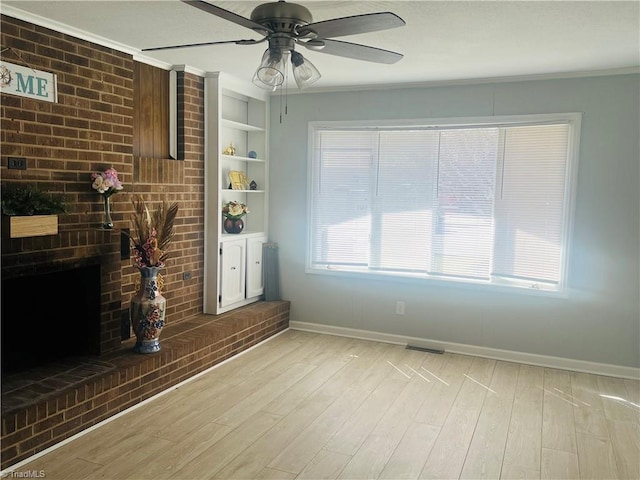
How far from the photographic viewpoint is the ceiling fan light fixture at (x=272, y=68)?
2.39 meters

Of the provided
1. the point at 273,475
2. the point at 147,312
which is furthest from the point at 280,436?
the point at 147,312

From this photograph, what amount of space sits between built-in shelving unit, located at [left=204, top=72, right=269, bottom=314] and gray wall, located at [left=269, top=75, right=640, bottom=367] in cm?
17

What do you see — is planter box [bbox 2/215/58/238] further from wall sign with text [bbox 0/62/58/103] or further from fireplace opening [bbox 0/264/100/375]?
wall sign with text [bbox 0/62/58/103]

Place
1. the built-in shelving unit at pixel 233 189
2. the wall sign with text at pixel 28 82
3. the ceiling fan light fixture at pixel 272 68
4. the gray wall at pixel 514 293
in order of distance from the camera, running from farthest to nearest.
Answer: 1. the built-in shelving unit at pixel 233 189
2. the gray wall at pixel 514 293
3. the wall sign with text at pixel 28 82
4. the ceiling fan light fixture at pixel 272 68

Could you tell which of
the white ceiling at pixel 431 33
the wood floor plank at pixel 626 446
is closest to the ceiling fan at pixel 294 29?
the white ceiling at pixel 431 33

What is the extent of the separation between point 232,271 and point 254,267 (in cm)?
38

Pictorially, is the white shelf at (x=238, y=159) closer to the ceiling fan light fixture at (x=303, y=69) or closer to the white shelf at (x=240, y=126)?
the white shelf at (x=240, y=126)

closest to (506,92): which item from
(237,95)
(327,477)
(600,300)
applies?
(600,300)

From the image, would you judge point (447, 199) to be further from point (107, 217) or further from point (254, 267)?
point (107, 217)

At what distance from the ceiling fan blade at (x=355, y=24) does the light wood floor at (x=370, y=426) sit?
2.14m

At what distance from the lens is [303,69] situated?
2527mm

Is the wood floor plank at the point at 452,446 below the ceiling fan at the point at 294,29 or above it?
below

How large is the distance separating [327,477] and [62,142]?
99.1 inches

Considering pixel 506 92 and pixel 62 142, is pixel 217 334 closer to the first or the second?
pixel 62 142
